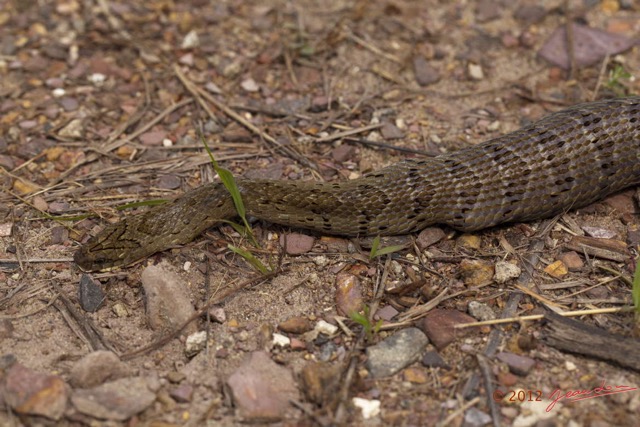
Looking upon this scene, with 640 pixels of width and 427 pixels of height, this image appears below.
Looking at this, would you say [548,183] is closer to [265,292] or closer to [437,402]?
[437,402]

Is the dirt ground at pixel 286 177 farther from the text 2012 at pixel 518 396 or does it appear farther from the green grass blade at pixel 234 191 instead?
the green grass blade at pixel 234 191

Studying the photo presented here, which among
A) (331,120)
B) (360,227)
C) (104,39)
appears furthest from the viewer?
(104,39)

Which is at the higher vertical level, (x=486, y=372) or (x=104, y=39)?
(x=104, y=39)

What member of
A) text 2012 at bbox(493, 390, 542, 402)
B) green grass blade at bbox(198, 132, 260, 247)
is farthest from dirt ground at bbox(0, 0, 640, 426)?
green grass blade at bbox(198, 132, 260, 247)

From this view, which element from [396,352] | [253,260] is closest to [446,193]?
[396,352]

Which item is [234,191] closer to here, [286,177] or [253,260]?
[253,260]

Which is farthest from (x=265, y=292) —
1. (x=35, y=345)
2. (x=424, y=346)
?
(x=35, y=345)

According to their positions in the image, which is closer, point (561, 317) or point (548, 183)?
point (561, 317)

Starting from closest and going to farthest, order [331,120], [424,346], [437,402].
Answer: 1. [437,402]
2. [424,346]
3. [331,120]
